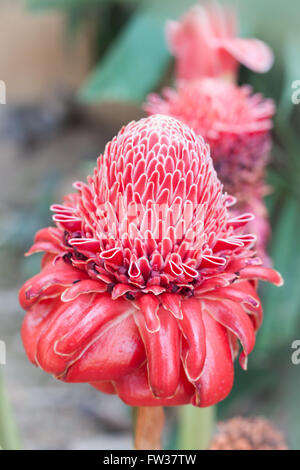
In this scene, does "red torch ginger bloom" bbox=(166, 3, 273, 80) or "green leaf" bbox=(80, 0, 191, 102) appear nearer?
"red torch ginger bloom" bbox=(166, 3, 273, 80)

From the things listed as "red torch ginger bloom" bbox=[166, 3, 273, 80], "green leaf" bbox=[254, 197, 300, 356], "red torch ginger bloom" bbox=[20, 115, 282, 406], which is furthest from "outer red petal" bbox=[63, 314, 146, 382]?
"green leaf" bbox=[254, 197, 300, 356]

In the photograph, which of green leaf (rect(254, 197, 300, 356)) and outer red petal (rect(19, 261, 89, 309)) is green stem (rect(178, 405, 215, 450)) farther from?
green leaf (rect(254, 197, 300, 356))

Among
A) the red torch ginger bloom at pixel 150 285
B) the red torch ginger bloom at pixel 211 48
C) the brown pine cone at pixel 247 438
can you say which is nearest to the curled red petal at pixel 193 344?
the red torch ginger bloom at pixel 150 285

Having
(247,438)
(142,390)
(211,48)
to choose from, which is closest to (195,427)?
(247,438)

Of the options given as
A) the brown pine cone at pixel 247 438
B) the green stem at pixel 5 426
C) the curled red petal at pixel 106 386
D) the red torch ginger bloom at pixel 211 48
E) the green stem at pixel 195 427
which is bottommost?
the green stem at pixel 195 427

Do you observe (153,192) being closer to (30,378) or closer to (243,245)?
(243,245)

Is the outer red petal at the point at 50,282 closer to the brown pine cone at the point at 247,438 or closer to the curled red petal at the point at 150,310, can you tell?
the curled red petal at the point at 150,310
